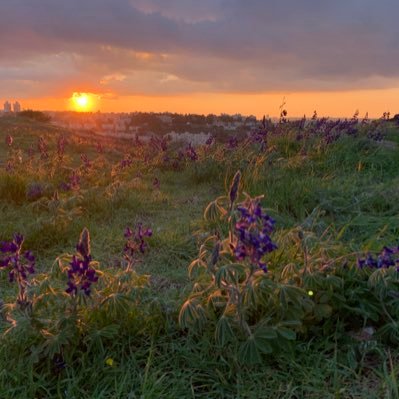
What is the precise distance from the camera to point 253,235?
2.22m

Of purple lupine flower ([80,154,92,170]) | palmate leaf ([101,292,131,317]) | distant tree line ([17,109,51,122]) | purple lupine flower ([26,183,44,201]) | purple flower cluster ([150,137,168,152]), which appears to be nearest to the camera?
palmate leaf ([101,292,131,317])

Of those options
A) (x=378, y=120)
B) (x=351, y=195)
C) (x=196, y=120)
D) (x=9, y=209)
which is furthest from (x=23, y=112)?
(x=351, y=195)

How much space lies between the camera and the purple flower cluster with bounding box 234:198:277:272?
2201mm

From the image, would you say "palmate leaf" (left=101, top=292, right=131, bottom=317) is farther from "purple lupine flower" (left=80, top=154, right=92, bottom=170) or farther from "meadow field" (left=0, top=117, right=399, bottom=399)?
"purple lupine flower" (left=80, top=154, right=92, bottom=170)

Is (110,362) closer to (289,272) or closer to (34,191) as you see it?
(289,272)

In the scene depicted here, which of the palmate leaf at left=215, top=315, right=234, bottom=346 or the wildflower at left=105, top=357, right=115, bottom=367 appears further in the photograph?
the wildflower at left=105, top=357, right=115, bottom=367

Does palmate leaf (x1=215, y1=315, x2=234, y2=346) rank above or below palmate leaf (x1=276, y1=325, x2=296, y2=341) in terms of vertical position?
above

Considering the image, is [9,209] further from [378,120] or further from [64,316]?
[378,120]

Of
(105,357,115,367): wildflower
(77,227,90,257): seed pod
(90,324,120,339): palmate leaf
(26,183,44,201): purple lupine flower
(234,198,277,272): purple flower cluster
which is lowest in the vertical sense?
(105,357,115,367): wildflower

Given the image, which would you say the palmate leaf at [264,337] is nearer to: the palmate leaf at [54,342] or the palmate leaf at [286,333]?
the palmate leaf at [286,333]

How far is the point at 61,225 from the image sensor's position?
5.01m

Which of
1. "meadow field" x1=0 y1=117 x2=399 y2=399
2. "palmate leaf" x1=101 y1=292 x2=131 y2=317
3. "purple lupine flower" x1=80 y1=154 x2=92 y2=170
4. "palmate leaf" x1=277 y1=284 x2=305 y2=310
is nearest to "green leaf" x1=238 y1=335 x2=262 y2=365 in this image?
"meadow field" x1=0 y1=117 x2=399 y2=399

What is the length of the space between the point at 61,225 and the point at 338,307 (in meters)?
3.05

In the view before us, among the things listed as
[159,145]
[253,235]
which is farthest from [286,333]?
[159,145]
